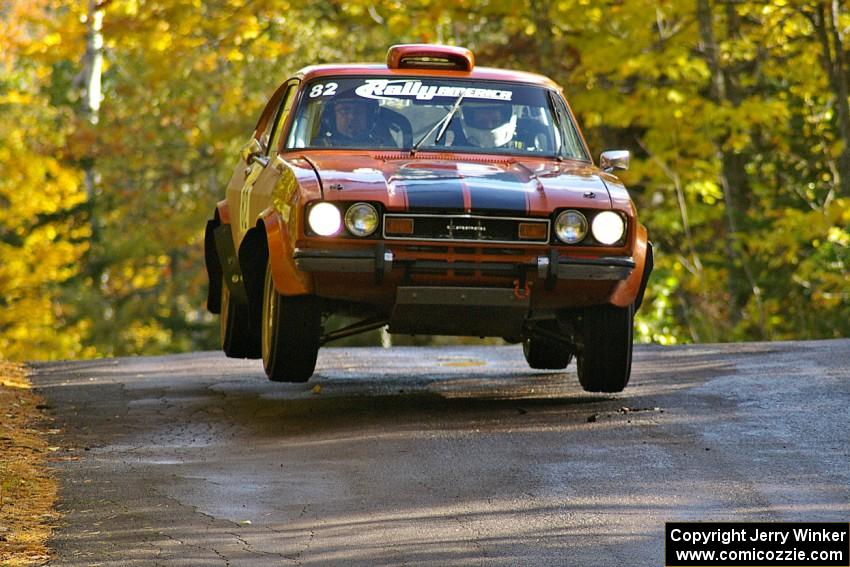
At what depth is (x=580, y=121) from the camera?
87.0 feet

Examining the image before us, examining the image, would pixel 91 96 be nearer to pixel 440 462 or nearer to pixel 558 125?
pixel 558 125

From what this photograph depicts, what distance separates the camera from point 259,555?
21.1 ft

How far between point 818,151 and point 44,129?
22.8 m

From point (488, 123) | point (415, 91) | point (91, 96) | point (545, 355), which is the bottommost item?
point (91, 96)

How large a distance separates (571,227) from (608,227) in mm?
225

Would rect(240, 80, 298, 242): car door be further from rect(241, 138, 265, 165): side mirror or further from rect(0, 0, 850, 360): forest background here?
rect(0, 0, 850, 360): forest background

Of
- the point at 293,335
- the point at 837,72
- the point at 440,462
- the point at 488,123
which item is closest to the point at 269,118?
the point at 488,123

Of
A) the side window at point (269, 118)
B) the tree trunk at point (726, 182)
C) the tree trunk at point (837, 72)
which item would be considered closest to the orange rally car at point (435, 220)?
the side window at point (269, 118)

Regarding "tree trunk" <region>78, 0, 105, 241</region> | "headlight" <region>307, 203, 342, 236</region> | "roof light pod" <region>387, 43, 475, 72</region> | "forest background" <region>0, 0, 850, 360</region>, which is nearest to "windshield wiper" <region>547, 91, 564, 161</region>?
"roof light pod" <region>387, 43, 475, 72</region>

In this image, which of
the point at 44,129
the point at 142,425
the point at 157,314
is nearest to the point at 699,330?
the point at 142,425

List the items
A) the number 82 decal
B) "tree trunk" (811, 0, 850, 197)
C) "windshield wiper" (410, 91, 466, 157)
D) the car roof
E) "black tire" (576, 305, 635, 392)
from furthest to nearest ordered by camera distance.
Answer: "tree trunk" (811, 0, 850, 197), the car roof, the number 82 decal, "windshield wiper" (410, 91, 466, 157), "black tire" (576, 305, 635, 392)

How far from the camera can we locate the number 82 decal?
A: 35.6 feet

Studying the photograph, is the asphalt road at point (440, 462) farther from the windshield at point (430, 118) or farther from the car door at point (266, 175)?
the windshield at point (430, 118)

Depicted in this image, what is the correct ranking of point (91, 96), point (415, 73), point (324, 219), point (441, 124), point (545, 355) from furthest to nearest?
point (91, 96)
point (545, 355)
point (415, 73)
point (441, 124)
point (324, 219)
